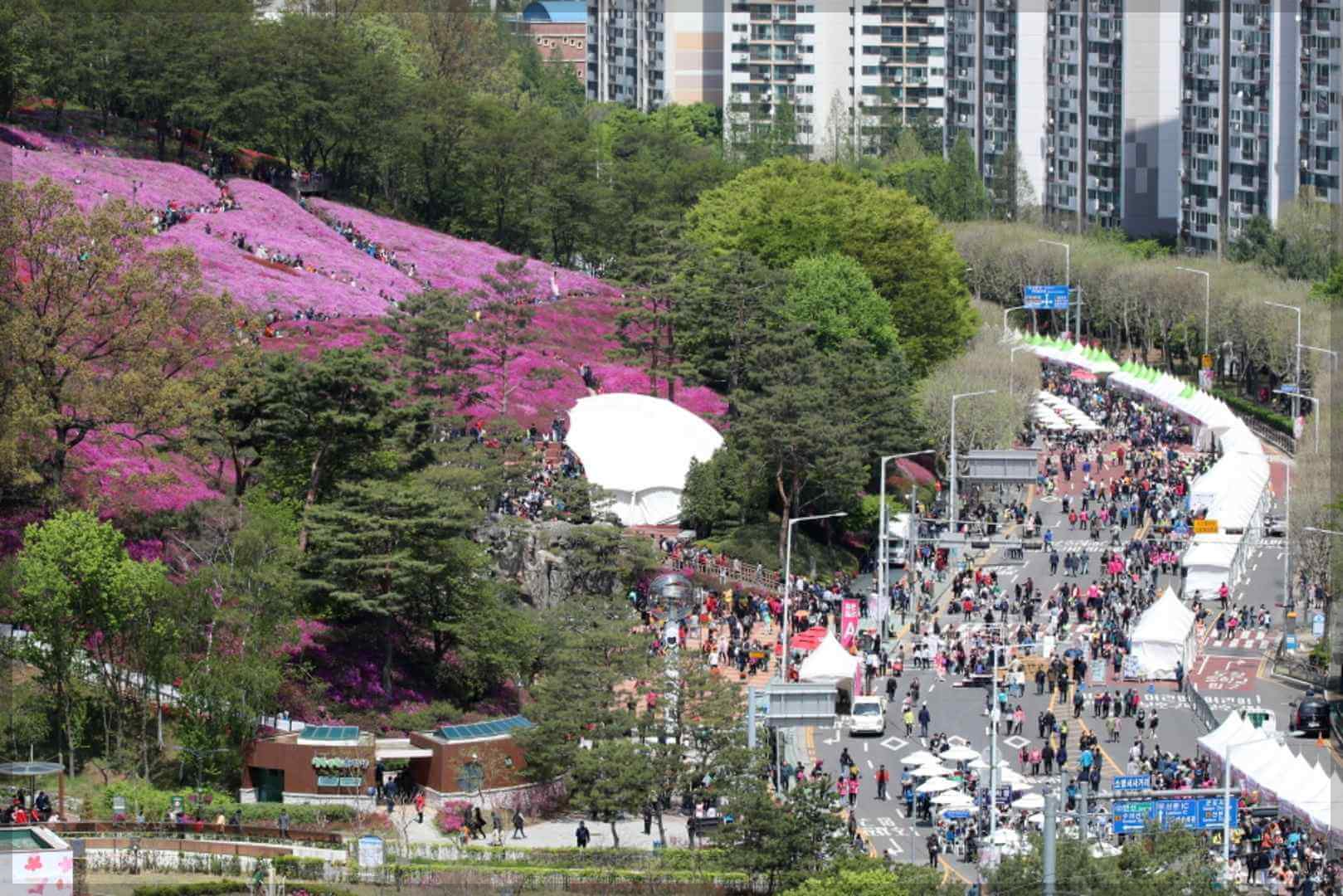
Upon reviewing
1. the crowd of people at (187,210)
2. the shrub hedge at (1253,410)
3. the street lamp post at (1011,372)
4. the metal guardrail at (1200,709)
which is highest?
the crowd of people at (187,210)

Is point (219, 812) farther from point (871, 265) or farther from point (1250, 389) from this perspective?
point (1250, 389)

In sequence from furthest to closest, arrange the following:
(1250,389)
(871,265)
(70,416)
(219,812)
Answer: (1250,389) < (871,265) < (70,416) < (219,812)

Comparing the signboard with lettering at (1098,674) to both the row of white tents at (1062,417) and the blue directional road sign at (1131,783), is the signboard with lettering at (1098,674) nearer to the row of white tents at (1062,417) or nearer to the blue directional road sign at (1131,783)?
the blue directional road sign at (1131,783)

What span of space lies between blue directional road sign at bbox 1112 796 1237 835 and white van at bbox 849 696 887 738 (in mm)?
17553

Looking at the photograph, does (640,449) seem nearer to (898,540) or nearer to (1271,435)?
(898,540)

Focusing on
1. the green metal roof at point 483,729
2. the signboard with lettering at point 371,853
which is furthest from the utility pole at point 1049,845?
the green metal roof at point 483,729

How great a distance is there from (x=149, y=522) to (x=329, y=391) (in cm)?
793

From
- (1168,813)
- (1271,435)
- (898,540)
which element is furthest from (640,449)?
(1168,813)

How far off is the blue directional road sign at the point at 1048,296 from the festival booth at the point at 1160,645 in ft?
244

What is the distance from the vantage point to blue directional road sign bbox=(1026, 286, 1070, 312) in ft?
577

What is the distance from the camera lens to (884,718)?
9600 cm

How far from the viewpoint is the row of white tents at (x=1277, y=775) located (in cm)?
8112

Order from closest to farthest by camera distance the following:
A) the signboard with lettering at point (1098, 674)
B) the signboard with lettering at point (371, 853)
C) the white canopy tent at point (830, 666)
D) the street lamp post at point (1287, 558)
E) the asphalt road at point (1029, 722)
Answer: the signboard with lettering at point (371, 853) → the asphalt road at point (1029, 722) → the white canopy tent at point (830, 666) → the signboard with lettering at point (1098, 674) → the street lamp post at point (1287, 558)

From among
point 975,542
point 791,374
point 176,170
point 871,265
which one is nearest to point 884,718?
point 975,542
